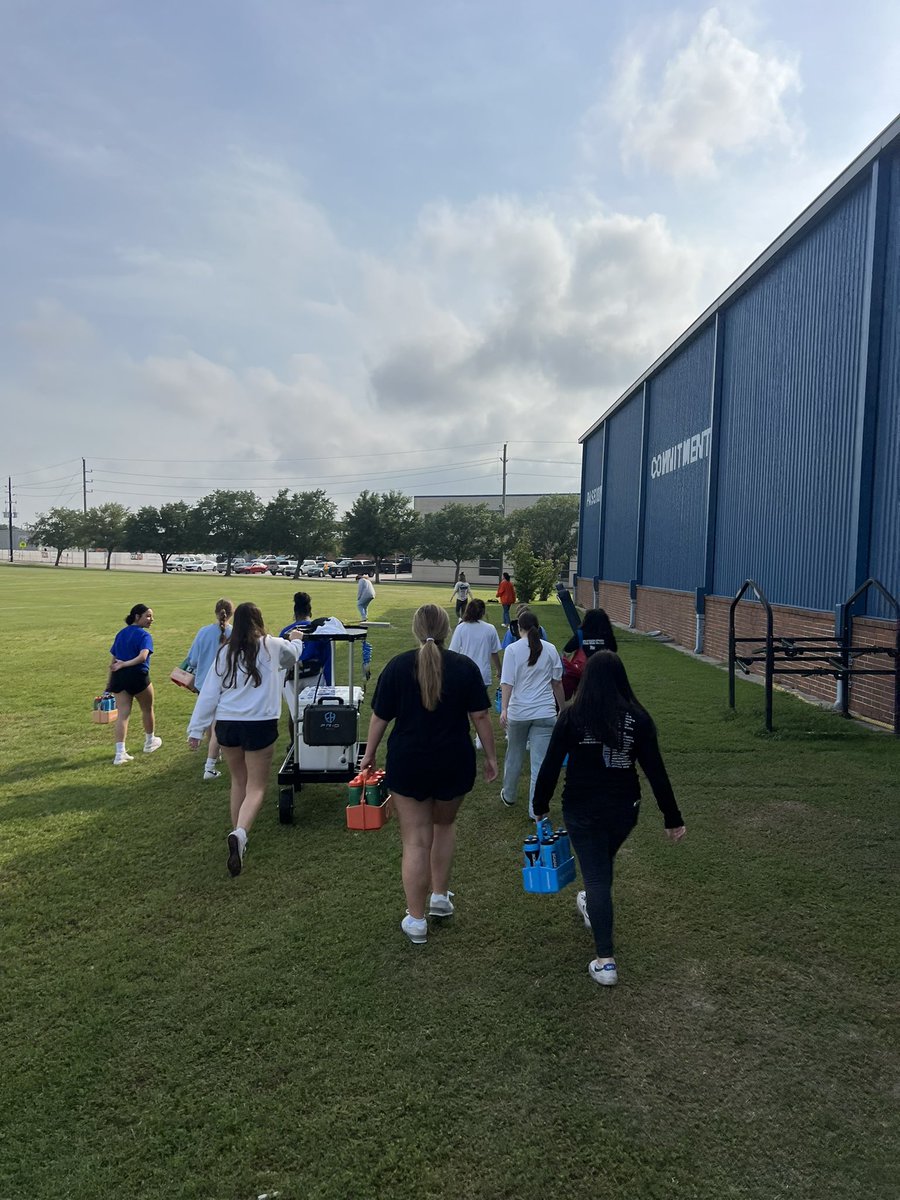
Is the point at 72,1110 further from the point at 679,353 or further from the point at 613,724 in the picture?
the point at 679,353

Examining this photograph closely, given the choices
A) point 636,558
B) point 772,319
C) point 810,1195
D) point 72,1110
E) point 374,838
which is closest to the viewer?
point 810,1195

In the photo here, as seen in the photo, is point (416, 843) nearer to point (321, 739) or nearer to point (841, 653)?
point (321, 739)

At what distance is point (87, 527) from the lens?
92.1 meters

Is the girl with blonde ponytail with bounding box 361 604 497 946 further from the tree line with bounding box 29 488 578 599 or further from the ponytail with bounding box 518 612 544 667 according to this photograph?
the tree line with bounding box 29 488 578 599

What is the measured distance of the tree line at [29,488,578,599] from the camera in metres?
81.2

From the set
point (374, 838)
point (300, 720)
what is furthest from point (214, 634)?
point (374, 838)

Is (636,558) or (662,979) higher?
(636,558)

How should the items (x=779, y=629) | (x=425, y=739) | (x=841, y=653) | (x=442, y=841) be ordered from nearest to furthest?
1. (x=425, y=739)
2. (x=442, y=841)
3. (x=841, y=653)
4. (x=779, y=629)

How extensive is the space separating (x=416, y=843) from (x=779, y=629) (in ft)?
38.3

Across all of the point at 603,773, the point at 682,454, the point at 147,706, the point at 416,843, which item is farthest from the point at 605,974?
the point at 682,454

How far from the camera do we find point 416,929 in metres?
4.66

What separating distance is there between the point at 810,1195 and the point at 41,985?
374 cm

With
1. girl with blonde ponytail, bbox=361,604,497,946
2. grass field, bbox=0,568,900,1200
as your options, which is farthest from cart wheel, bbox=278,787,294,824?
girl with blonde ponytail, bbox=361,604,497,946

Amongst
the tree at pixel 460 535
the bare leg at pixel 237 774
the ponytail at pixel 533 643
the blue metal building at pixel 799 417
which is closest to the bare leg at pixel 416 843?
the bare leg at pixel 237 774
